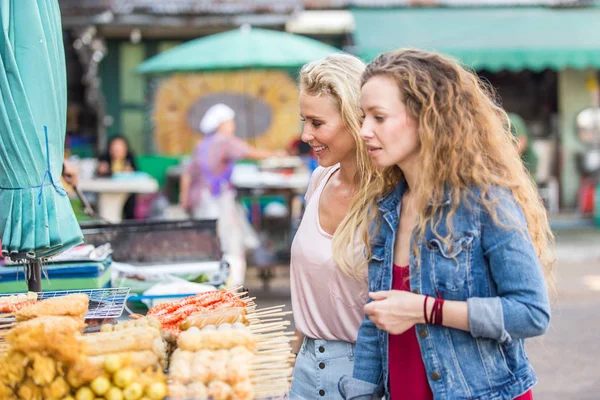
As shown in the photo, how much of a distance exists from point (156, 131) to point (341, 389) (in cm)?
1253

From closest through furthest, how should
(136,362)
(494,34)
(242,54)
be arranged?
1. (136,362)
2. (242,54)
3. (494,34)

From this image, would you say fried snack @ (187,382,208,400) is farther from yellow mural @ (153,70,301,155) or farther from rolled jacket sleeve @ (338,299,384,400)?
yellow mural @ (153,70,301,155)

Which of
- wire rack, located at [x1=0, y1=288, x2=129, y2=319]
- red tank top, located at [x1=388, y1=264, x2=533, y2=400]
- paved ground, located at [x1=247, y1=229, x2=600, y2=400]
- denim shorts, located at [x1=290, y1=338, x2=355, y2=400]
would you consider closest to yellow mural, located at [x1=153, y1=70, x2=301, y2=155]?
paved ground, located at [x1=247, y1=229, x2=600, y2=400]

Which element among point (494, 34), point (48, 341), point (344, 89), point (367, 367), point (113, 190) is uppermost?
point (494, 34)

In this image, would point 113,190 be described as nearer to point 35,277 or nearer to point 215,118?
point 215,118

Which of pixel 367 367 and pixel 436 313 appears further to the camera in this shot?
pixel 367 367

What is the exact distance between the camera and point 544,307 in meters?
2.44

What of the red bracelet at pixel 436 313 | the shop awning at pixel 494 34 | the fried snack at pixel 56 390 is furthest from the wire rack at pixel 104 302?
the shop awning at pixel 494 34

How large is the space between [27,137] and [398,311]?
170 centimetres

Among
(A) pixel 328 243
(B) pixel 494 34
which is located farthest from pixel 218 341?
(B) pixel 494 34

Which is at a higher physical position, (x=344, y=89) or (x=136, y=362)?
(x=344, y=89)

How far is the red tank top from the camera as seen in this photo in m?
2.69

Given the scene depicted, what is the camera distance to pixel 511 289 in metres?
2.44

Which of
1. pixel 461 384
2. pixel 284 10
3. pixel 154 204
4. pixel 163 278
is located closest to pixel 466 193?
pixel 461 384
